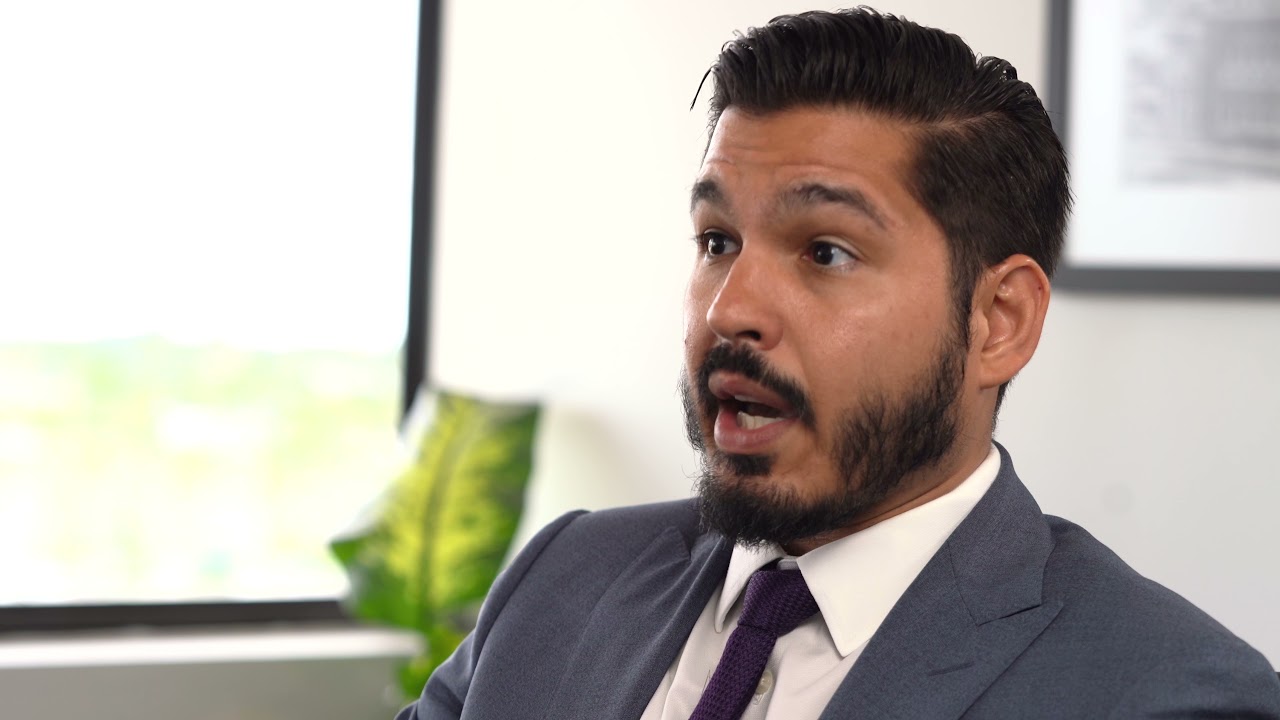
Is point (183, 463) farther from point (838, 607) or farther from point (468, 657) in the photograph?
point (838, 607)

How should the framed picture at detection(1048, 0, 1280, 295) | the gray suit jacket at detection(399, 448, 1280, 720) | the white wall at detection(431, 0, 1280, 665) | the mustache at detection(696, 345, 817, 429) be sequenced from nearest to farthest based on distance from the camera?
1. the gray suit jacket at detection(399, 448, 1280, 720)
2. the mustache at detection(696, 345, 817, 429)
3. the framed picture at detection(1048, 0, 1280, 295)
4. the white wall at detection(431, 0, 1280, 665)

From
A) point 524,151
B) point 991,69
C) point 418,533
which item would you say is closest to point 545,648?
point 991,69

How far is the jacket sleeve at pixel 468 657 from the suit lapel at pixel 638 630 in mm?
113

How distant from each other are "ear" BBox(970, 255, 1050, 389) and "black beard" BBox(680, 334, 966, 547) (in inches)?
1.4

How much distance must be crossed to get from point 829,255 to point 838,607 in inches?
12.6

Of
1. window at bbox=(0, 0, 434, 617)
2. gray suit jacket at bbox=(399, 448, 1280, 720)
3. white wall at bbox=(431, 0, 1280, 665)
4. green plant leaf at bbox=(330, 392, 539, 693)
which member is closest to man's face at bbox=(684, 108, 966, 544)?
gray suit jacket at bbox=(399, 448, 1280, 720)

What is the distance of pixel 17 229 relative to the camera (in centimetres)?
247

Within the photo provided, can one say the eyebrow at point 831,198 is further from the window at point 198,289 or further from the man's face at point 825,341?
the window at point 198,289

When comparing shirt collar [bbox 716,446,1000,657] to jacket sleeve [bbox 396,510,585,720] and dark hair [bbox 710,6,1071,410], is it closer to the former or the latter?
dark hair [bbox 710,6,1071,410]

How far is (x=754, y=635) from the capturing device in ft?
3.85

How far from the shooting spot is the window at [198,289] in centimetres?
250

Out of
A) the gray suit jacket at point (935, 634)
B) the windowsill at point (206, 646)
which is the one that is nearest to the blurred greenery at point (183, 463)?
Result: the windowsill at point (206, 646)

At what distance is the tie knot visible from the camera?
3.87ft

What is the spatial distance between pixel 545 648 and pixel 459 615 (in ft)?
3.92
